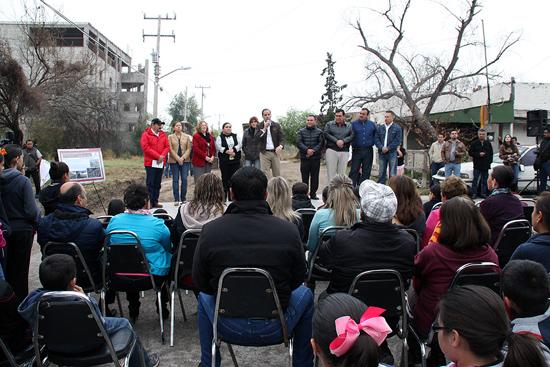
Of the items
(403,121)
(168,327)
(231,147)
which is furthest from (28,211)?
(403,121)

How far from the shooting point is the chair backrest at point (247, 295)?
Answer: 238cm

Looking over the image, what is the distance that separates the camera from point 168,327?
3789mm

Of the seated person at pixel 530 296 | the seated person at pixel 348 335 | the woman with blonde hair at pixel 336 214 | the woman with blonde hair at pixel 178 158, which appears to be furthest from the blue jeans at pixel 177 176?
the seated person at pixel 348 335

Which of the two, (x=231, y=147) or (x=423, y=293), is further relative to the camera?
(x=231, y=147)

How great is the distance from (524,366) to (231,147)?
7.64 meters

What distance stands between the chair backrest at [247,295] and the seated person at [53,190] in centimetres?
311

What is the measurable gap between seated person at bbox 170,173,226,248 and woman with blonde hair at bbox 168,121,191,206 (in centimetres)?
486

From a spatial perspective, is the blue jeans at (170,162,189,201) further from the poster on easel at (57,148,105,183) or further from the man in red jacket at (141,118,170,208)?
the poster on easel at (57,148,105,183)

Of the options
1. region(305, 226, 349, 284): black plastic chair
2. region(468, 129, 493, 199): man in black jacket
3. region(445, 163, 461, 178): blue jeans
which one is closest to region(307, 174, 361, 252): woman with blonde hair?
region(305, 226, 349, 284): black plastic chair

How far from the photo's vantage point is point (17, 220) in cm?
390

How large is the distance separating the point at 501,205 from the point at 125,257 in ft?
12.1

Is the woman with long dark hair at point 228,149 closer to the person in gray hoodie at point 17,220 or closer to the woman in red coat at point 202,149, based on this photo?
the woman in red coat at point 202,149

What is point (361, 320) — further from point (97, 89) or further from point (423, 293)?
point (97, 89)

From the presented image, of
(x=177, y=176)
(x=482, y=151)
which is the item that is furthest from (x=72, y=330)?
(x=482, y=151)
